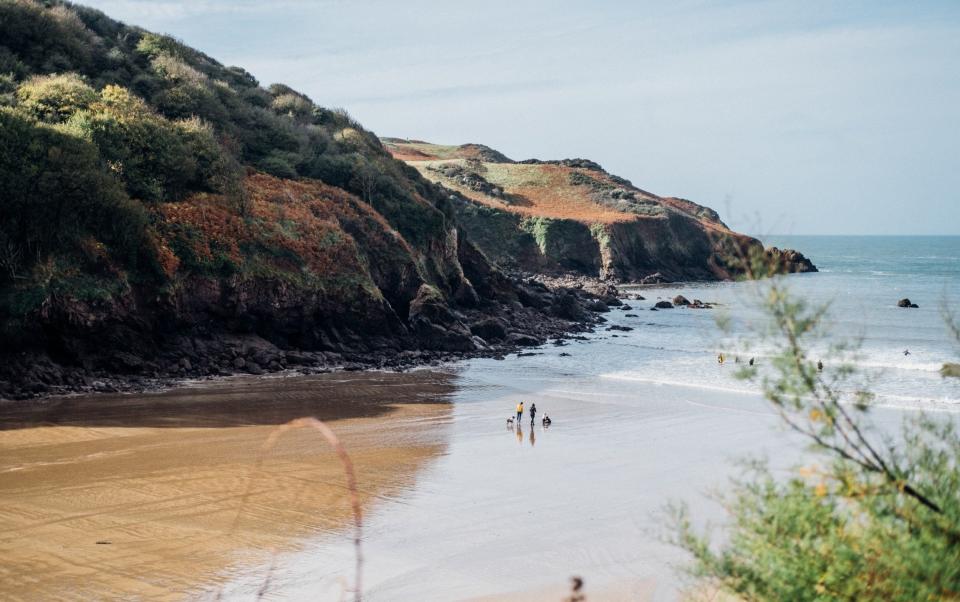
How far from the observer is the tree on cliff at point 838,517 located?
6.28m

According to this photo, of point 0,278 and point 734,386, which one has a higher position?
point 0,278

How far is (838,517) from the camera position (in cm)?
709

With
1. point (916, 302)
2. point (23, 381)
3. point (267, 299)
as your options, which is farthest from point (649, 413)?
point (916, 302)

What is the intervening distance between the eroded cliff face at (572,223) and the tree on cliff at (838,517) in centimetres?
6445

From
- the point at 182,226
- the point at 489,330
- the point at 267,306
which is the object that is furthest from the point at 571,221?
the point at 182,226

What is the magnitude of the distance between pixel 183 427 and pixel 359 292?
1437cm

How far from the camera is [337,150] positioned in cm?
4812

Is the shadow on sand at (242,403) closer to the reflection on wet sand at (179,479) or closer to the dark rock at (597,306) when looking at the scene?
the reflection on wet sand at (179,479)

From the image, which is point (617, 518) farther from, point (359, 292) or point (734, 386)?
point (359, 292)

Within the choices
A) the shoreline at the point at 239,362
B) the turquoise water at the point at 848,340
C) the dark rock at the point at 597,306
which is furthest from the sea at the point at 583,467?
the dark rock at the point at 597,306

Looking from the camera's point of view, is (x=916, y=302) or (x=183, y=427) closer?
(x=183, y=427)

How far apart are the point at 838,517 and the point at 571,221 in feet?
259

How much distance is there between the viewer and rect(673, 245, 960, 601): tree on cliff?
6281 millimetres

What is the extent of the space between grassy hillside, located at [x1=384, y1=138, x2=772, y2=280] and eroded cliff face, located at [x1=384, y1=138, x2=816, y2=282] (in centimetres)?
11
